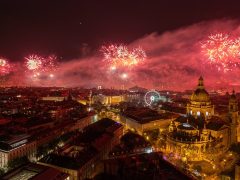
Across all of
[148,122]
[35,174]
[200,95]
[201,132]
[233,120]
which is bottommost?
[35,174]

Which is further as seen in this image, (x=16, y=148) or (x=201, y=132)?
(x=201, y=132)

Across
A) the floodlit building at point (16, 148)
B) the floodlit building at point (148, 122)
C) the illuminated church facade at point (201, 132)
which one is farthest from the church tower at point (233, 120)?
the floodlit building at point (16, 148)

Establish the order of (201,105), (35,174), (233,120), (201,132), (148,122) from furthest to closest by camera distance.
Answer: (148,122)
(201,105)
(233,120)
(201,132)
(35,174)

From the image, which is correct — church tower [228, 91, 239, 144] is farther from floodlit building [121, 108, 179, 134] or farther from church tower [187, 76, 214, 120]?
floodlit building [121, 108, 179, 134]

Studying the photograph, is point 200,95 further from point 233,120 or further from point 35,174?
point 35,174

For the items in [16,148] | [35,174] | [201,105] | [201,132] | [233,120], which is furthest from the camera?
[201,105]

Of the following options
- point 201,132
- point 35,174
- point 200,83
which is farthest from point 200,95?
point 35,174

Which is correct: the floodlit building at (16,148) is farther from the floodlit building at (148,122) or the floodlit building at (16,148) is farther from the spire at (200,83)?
the spire at (200,83)

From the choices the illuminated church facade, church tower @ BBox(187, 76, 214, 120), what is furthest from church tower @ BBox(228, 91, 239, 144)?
church tower @ BBox(187, 76, 214, 120)

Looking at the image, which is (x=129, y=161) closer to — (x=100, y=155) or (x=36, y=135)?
(x=100, y=155)
